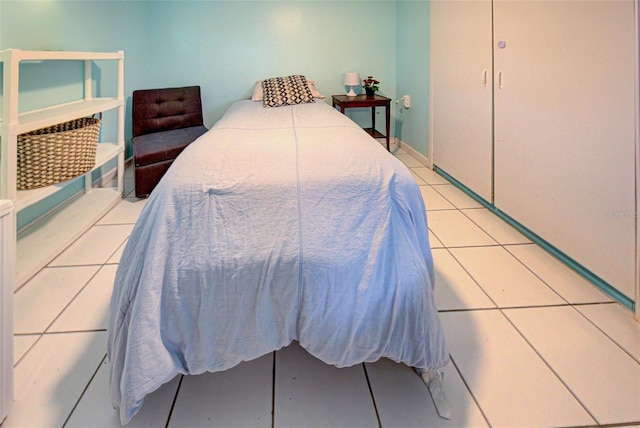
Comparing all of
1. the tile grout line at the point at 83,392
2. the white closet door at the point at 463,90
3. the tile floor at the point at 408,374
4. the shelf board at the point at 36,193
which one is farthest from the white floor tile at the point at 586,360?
the shelf board at the point at 36,193

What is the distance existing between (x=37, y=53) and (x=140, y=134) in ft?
5.62

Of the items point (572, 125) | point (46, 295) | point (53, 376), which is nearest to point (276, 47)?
point (572, 125)

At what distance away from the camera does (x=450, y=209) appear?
8.68ft

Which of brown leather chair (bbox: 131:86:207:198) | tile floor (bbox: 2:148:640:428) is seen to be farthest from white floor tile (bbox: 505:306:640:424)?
brown leather chair (bbox: 131:86:207:198)

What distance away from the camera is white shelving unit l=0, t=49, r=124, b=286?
1595mm

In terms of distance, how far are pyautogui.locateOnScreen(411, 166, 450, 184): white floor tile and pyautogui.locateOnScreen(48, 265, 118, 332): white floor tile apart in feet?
8.13

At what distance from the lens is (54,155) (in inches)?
77.7

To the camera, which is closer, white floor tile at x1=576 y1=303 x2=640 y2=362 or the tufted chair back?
white floor tile at x1=576 y1=303 x2=640 y2=362

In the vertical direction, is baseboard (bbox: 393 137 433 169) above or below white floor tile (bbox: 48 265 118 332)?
above

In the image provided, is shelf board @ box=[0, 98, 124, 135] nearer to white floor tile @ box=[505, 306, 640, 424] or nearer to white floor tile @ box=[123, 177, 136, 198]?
white floor tile @ box=[123, 177, 136, 198]

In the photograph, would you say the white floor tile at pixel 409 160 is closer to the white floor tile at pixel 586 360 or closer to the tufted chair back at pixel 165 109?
the tufted chair back at pixel 165 109

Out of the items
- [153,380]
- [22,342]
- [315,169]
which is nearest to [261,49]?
[315,169]

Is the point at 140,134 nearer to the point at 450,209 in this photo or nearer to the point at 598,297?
the point at 450,209

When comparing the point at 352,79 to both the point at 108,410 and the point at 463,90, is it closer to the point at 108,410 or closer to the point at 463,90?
the point at 463,90
